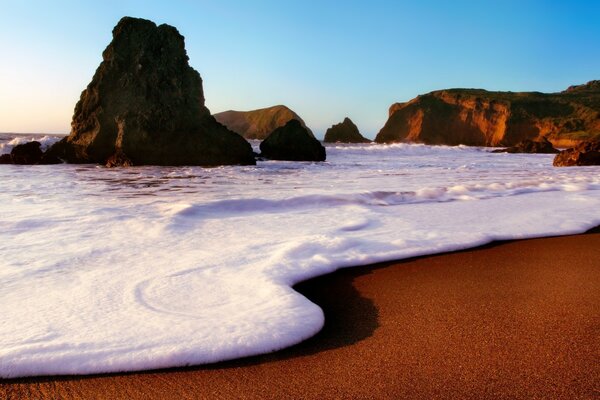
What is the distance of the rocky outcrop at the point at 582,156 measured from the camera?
45.9 ft

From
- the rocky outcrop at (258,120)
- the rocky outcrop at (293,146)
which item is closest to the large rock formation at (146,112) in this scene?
the rocky outcrop at (293,146)

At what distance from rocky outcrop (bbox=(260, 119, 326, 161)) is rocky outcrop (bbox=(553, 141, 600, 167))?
8.86 m

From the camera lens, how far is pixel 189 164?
630 inches

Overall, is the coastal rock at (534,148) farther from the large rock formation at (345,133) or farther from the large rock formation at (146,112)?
the large rock formation at (345,133)

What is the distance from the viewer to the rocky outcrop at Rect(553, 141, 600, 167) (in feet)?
45.9

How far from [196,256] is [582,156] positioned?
14.2 m

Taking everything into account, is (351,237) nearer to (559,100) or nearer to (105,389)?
(105,389)

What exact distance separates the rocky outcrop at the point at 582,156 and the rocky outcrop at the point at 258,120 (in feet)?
148

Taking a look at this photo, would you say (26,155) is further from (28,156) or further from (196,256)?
(196,256)

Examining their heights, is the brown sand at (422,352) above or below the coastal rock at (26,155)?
below

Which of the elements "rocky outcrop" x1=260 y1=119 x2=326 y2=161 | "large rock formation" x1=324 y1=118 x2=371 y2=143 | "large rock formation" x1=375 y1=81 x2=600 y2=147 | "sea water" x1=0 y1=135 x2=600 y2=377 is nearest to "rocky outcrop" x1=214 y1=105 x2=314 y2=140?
"large rock formation" x1=324 y1=118 x2=371 y2=143

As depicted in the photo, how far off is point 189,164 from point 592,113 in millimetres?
59134

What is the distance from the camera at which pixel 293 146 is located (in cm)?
1942

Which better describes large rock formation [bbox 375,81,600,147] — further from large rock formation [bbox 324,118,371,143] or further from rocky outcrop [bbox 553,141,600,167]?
rocky outcrop [bbox 553,141,600,167]
